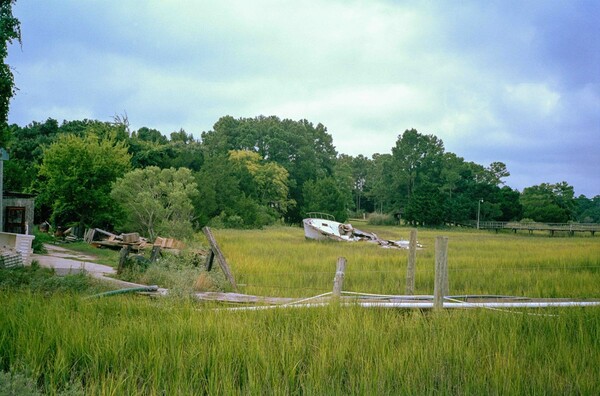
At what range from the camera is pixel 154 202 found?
20.4m

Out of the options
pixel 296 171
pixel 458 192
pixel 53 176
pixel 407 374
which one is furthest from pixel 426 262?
pixel 458 192

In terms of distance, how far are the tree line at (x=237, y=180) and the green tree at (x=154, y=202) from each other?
0.05 m

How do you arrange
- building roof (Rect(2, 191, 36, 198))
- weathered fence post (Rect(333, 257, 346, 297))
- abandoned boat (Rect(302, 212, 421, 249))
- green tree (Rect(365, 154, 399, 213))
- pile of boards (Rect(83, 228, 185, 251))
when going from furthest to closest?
1. green tree (Rect(365, 154, 399, 213))
2. abandoned boat (Rect(302, 212, 421, 249))
3. building roof (Rect(2, 191, 36, 198))
4. pile of boards (Rect(83, 228, 185, 251))
5. weathered fence post (Rect(333, 257, 346, 297))

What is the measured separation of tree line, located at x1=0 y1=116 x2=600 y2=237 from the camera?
22406 mm

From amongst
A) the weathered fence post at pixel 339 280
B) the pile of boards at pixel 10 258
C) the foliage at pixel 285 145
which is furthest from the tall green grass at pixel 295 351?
the foliage at pixel 285 145

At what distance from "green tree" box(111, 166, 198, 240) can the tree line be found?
0.05 metres

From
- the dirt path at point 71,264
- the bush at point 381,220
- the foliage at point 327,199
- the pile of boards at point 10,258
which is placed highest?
the foliage at point 327,199

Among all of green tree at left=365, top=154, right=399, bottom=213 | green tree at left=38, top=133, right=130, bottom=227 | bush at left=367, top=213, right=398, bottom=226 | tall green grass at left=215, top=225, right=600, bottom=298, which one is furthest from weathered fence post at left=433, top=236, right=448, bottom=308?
green tree at left=365, top=154, right=399, bottom=213

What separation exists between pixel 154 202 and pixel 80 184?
451cm

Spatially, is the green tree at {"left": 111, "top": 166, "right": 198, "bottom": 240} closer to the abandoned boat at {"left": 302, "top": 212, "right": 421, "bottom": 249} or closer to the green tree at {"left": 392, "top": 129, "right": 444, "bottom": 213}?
the abandoned boat at {"left": 302, "top": 212, "right": 421, "bottom": 249}

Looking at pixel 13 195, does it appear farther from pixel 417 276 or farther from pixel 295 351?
pixel 295 351

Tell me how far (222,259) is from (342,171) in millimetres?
65617

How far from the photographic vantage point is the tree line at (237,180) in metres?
22.4

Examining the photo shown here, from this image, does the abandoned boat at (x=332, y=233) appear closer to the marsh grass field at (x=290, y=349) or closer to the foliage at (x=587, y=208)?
the marsh grass field at (x=290, y=349)
